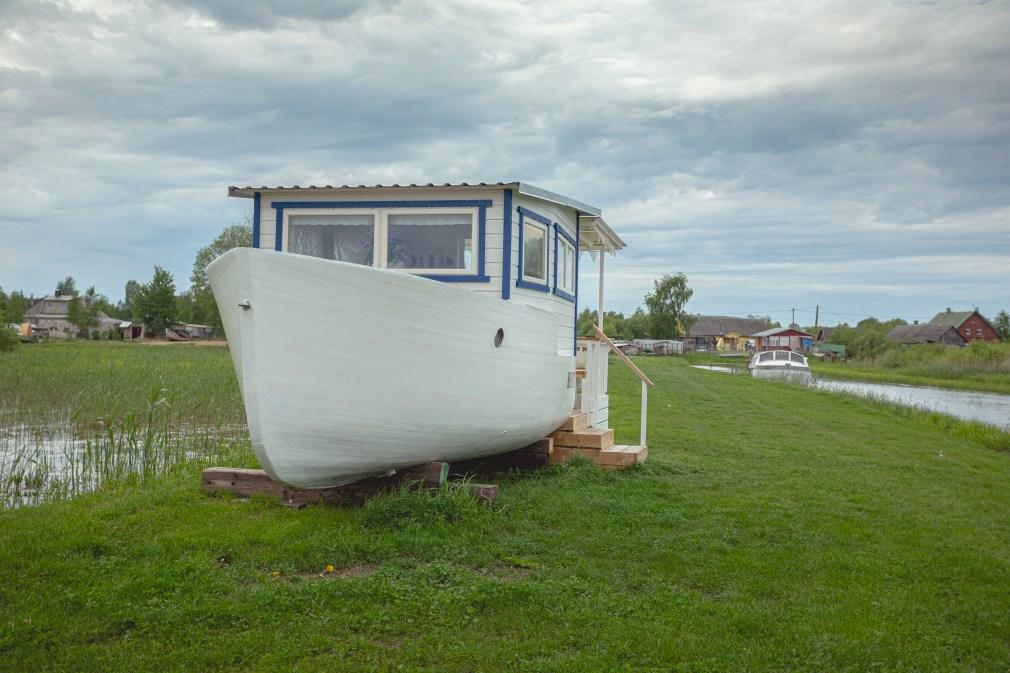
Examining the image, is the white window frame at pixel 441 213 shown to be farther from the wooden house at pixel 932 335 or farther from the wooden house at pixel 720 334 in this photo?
the wooden house at pixel 720 334

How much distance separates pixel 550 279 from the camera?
8.21m

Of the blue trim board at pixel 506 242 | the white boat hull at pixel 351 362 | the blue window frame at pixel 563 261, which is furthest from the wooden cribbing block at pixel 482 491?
the blue window frame at pixel 563 261

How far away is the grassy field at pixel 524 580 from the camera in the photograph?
3594 millimetres

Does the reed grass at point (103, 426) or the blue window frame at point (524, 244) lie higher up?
the blue window frame at point (524, 244)

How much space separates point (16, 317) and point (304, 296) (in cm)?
7061

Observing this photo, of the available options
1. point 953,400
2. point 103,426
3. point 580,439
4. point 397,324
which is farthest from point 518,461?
point 953,400

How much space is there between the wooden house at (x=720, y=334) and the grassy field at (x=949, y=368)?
2059 inches

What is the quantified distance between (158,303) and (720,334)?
72385 millimetres

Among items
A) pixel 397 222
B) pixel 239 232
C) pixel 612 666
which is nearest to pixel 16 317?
pixel 239 232

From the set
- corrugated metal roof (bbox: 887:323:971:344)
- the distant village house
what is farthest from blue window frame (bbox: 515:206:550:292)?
the distant village house

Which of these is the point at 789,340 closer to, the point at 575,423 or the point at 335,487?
the point at 575,423

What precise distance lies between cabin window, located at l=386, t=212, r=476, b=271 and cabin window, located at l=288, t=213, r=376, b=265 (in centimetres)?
22

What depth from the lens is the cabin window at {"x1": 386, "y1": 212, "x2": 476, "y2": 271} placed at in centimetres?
720

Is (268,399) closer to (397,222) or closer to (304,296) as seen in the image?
(304,296)
